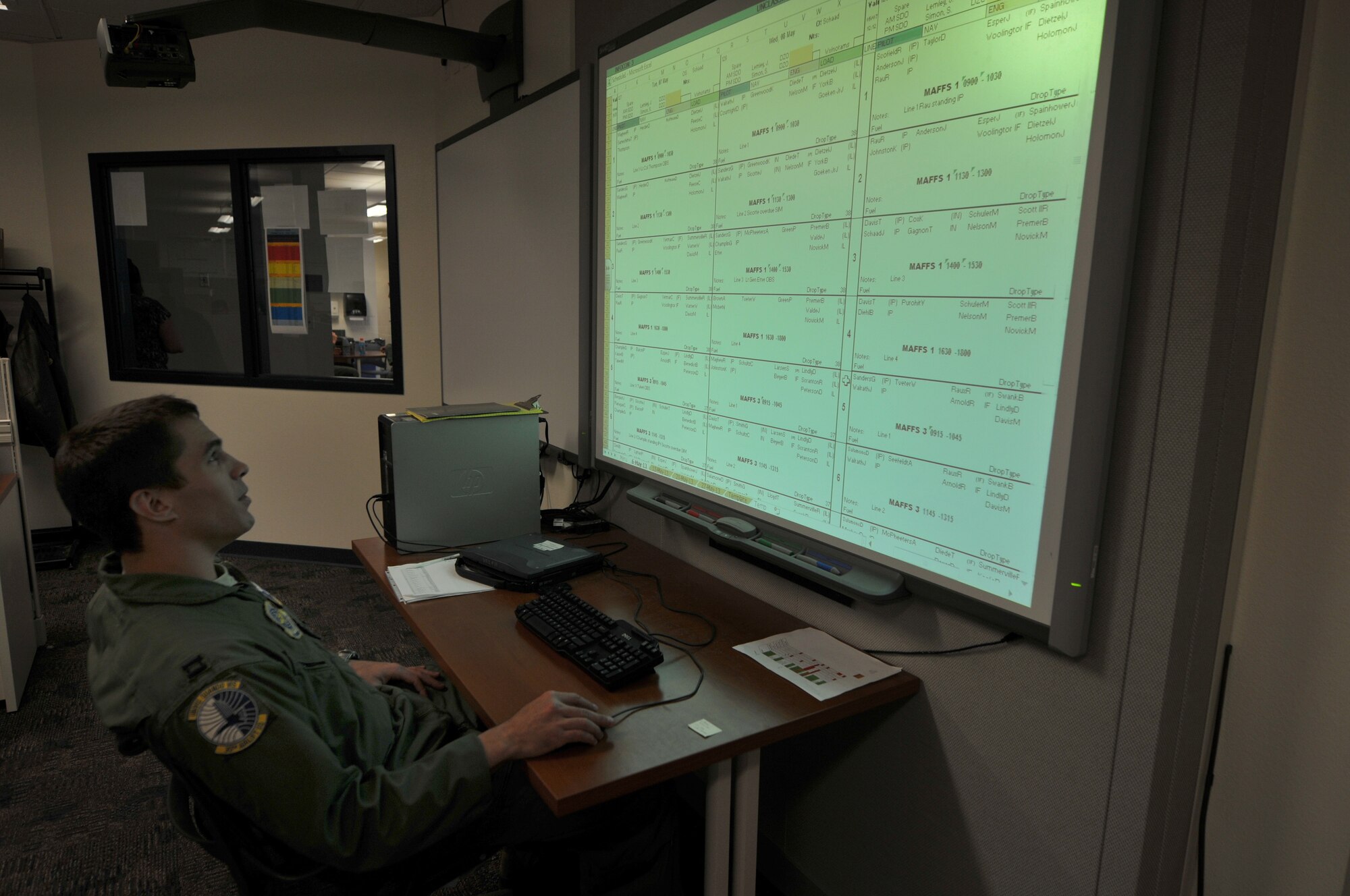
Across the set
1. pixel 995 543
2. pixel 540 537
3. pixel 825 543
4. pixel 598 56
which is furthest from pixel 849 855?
pixel 598 56

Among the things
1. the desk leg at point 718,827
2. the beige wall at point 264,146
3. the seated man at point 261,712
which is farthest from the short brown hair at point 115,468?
the beige wall at point 264,146

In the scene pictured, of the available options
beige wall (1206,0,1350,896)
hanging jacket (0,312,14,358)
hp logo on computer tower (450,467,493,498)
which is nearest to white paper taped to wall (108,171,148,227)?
hanging jacket (0,312,14,358)

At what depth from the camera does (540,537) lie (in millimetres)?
2023

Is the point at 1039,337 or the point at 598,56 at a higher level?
the point at 598,56

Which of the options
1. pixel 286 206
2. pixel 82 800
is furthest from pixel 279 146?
pixel 82 800

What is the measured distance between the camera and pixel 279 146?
3920mm

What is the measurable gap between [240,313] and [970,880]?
13.9ft

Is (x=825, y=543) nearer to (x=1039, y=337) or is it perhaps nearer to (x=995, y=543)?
(x=995, y=543)

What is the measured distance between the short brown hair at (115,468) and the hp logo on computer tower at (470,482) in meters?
0.86

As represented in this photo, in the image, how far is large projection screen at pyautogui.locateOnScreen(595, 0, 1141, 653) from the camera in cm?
108

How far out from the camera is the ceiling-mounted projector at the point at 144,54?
7.68 feet

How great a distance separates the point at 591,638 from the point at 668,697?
22cm

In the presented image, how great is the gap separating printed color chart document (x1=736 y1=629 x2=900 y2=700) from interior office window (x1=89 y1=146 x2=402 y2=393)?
3.09 meters

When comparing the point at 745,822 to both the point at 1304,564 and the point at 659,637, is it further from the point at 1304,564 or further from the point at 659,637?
the point at 1304,564
